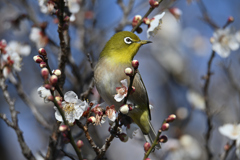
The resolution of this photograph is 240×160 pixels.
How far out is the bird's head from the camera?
2.82 m

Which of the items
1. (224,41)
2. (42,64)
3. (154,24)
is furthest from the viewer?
(224,41)

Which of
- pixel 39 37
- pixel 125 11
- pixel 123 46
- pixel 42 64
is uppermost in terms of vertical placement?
pixel 125 11

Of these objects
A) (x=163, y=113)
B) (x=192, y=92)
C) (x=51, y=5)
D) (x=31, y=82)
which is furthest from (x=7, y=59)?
(x=163, y=113)

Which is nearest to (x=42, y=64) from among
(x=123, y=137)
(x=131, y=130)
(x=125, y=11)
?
(x=123, y=137)

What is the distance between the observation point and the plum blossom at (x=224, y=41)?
365cm

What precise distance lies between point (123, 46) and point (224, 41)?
1.58 meters

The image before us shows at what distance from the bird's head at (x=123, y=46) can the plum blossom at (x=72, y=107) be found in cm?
101

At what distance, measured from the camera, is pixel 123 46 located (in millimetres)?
2910

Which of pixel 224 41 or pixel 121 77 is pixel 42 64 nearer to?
pixel 121 77

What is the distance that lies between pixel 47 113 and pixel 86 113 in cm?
360

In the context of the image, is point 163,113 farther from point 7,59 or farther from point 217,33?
point 7,59

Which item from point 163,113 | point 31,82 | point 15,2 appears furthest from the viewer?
point 163,113

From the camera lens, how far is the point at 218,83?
7648 mm

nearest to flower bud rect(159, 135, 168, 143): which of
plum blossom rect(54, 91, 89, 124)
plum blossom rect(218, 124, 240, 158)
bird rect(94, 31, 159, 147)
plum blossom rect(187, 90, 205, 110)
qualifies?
plum blossom rect(54, 91, 89, 124)
